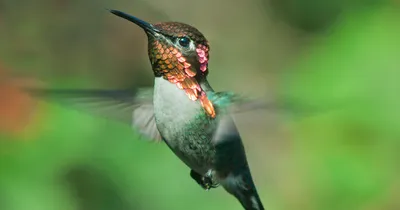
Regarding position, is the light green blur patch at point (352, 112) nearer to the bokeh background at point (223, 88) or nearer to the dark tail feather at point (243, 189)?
the bokeh background at point (223, 88)

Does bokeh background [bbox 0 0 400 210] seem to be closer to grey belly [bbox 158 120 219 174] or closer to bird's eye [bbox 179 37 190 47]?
grey belly [bbox 158 120 219 174]

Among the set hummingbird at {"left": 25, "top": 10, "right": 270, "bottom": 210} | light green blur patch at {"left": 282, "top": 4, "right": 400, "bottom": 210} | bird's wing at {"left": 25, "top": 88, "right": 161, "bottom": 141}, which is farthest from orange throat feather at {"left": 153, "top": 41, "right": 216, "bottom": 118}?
light green blur patch at {"left": 282, "top": 4, "right": 400, "bottom": 210}

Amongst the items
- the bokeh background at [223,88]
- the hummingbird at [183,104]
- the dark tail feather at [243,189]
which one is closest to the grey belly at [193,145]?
the hummingbird at [183,104]

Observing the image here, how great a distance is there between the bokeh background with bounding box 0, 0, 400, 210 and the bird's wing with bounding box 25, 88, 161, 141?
997 mm

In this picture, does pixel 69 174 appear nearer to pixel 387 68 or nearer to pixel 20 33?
pixel 20 33

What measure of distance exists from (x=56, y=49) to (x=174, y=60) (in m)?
2.33

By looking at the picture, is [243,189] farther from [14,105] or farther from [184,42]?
[14,105]

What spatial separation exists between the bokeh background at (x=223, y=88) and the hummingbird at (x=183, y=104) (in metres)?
1.02

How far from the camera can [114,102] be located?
159 cm

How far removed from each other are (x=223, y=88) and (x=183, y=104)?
7.99 feet

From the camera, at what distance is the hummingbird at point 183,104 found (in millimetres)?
1440

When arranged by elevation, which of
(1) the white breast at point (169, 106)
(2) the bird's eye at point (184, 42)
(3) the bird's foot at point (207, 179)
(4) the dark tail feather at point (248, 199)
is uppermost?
(2) the bird's eye at point (184, 42)

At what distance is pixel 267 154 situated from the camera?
3.84 m

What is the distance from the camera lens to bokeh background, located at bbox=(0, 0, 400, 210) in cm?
295
